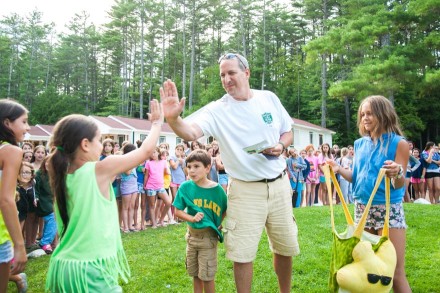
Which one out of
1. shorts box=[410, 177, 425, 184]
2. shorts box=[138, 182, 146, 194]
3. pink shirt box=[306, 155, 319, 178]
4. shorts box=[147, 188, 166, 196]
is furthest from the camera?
shorts box=[410, 177, 425, 184]

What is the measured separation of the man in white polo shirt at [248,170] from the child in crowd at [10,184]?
48.5 inches

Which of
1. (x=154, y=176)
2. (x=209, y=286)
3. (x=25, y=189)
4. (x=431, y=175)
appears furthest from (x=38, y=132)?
(x=209, y=286)

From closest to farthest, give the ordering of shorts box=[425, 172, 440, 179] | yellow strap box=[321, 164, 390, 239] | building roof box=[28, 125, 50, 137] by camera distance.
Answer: yellow strap box=[321, 164, 390, 239]
shorts box=[425, 172, 440, 179]
building roof box=[28, 125, 50, 137]

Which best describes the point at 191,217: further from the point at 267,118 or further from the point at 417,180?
the point at 417,180

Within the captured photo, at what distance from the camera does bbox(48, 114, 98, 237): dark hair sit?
2.17 meters

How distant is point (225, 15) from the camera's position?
41.7 metres

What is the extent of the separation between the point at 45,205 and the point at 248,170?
4340 mm

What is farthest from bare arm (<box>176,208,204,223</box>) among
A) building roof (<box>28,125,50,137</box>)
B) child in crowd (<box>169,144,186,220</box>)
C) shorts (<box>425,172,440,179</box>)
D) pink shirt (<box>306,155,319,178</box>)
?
building roof (<box>28,125,50,137</box>)

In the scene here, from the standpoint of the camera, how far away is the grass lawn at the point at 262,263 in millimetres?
4070

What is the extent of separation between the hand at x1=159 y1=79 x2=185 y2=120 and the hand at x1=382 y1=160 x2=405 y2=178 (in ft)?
4.73

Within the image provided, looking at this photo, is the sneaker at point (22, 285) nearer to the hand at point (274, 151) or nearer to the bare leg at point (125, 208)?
the hand at point (274, 151)

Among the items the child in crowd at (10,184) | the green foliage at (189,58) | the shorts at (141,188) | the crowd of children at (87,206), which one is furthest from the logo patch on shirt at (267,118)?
the green foliage at (189,58)

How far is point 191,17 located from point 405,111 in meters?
22.8

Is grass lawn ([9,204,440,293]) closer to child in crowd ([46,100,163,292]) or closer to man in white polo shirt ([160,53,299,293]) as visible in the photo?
man in white polo shirt ([160,53,299,293])
